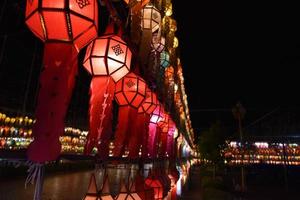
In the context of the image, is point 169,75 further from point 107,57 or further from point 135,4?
point 107,57

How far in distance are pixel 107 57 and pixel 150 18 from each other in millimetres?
3725

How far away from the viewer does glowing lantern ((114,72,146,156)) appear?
5.08 m

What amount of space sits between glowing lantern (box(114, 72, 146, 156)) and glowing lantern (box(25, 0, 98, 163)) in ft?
7.41

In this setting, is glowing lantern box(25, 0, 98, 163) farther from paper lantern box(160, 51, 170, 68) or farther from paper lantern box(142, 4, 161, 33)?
paper lantern box(160, 51, 170, 68)

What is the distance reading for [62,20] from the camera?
269cm

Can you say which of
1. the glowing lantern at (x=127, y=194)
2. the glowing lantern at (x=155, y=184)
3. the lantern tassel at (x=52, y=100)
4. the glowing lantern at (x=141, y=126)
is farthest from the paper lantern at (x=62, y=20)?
the glowing lantern at (x=155, y=184)

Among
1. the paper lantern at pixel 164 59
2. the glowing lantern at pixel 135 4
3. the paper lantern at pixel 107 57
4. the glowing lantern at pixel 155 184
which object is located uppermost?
the paper lantern at pixel 164 59

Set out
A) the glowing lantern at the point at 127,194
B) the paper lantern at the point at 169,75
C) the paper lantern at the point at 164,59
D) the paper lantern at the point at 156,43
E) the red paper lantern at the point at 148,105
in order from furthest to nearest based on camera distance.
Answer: the paper lantern at the point at 169,75, the paper lantern at the point at 164,59, the paper lantern at the point at 156,43, the red paper lantern at the point at 148,105, the glowing lantern at the point at 127,194

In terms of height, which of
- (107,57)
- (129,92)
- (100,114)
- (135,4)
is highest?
(135,4)

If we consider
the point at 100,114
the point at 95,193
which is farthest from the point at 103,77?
the point at 95,193

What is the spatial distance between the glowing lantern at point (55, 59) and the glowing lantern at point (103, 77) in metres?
1.06

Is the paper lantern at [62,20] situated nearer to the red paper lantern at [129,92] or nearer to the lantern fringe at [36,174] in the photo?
the lantern fringe at [36,174]

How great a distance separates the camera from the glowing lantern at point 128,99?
200 inches

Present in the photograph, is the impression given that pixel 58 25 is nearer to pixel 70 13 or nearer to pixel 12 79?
pixel 70 13
